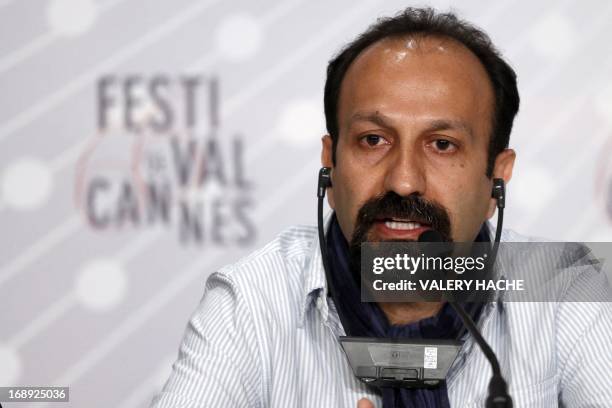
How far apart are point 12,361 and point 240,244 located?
729 mm

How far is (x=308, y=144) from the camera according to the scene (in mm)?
2455

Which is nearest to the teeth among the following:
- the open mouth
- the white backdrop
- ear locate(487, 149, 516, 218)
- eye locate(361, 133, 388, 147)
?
the open mouth

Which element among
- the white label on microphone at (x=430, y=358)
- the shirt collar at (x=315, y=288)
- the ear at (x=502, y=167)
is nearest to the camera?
the white label on microphone at (x=430, y=358)

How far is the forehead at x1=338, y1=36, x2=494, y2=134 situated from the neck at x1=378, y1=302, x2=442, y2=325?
357mm

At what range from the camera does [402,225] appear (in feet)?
4.92

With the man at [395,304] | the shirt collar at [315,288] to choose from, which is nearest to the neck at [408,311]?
the man at [395,304]

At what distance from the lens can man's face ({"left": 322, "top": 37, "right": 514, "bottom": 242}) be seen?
1.51 metres

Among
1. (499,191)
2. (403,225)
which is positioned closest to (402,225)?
(403,225)

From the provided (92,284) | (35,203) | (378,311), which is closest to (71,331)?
(92,284)

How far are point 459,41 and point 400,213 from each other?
42 cm

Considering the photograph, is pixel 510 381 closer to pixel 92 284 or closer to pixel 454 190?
pixel 454 190

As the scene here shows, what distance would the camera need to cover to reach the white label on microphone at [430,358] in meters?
1.38

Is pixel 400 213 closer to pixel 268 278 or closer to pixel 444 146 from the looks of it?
pixel 444 146

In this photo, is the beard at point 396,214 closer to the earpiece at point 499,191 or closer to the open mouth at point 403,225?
the open mouth at point 403,225
